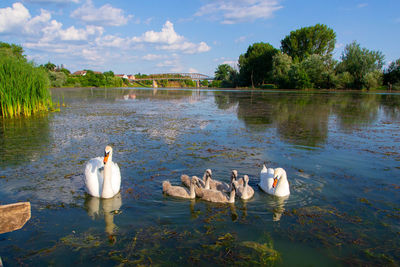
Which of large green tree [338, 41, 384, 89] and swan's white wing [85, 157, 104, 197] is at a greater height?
large green tree [338, 41, 384, 89]

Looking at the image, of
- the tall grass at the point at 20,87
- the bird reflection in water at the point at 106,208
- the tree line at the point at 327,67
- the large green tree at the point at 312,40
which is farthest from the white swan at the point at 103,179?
the large green tree at the point at 312,40

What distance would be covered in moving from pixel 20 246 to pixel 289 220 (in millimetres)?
4558

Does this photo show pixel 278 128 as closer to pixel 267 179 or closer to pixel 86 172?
pixel 267 179

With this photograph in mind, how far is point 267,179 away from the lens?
6.54 m

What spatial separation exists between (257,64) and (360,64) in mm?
33651

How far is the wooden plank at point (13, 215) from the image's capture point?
3133 millimetres

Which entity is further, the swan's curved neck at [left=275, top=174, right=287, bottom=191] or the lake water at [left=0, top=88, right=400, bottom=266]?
the swan's curved neck at [left=275, top=174, right=287, bottom=191]

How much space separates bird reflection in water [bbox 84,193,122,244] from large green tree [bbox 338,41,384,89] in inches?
2728

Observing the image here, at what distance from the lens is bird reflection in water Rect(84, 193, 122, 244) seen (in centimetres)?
505

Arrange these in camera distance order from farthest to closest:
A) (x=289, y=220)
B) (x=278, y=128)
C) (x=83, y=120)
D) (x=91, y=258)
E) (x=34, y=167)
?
(x=83, y=120) → (x=278, y=128) → (x=34, y=167) → (x=289, y=220) → (x=91, y=258)

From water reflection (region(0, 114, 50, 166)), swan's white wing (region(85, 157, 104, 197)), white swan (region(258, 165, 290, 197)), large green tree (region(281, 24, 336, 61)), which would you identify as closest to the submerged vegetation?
water reflection (region(0, 114, 50, 166))

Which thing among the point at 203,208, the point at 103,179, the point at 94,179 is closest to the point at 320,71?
the point at 203,208

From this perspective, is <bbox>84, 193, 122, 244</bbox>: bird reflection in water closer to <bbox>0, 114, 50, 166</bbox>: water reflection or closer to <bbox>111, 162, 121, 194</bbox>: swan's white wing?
<bbox>111, 162, 121, 194</bbox>: swan's white wing

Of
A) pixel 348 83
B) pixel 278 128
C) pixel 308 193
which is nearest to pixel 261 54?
pixel 348 83
